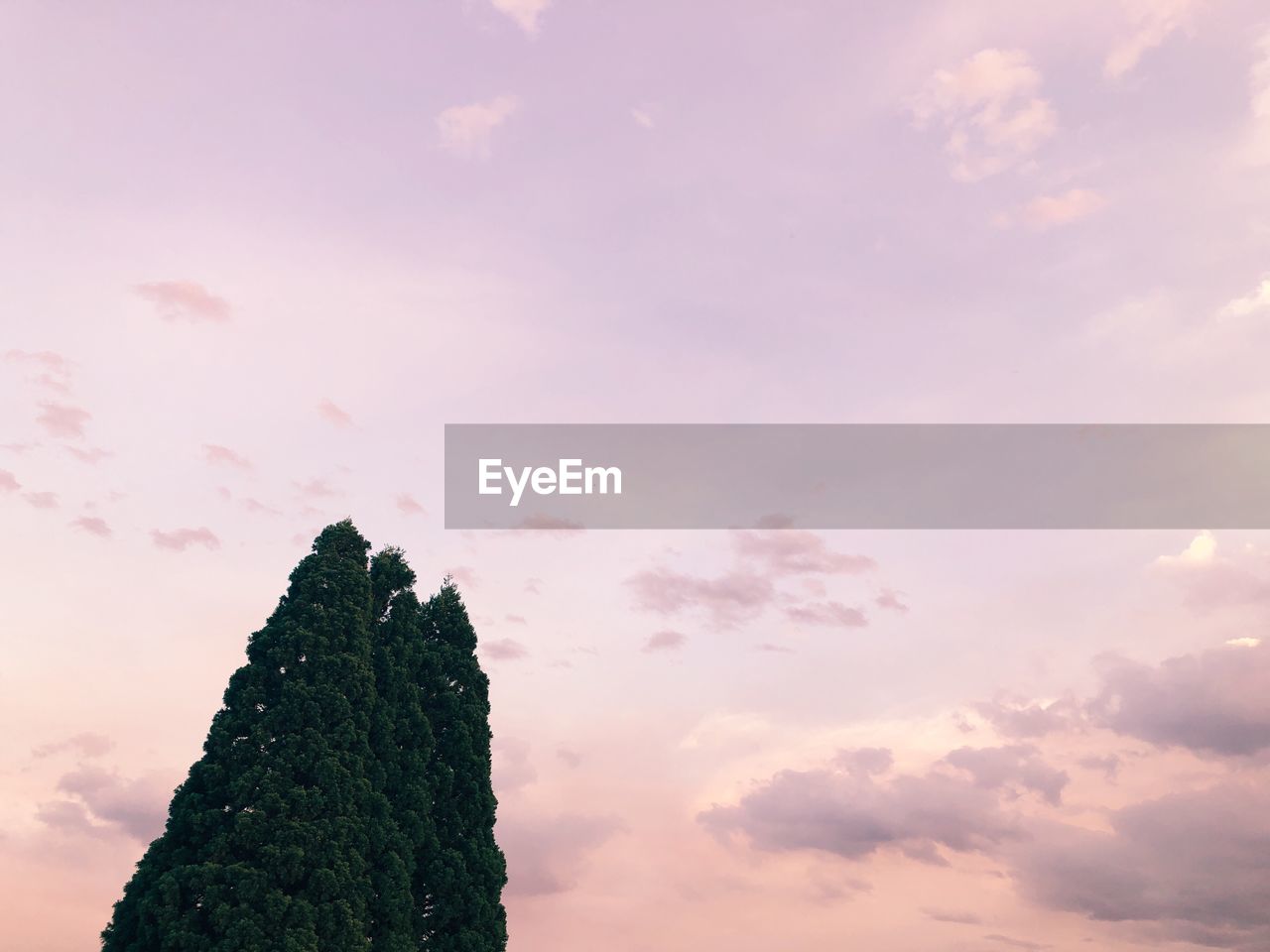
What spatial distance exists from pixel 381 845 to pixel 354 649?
5029mm

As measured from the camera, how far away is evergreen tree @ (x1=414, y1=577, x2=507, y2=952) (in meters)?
32.6

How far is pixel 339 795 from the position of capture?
97.6 feet

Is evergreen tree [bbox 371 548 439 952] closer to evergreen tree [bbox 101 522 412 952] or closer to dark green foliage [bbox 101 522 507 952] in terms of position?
dark green foliage [bbox 101 522 507 952]

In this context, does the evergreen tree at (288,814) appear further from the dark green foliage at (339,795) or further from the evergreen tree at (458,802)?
the evergreen tree at (458,802)

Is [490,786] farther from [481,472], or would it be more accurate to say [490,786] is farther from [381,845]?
[481,472]

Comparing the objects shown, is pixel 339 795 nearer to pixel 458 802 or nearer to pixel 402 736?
pixel 402 736

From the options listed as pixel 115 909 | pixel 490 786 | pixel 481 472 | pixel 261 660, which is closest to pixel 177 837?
pixel 115 909

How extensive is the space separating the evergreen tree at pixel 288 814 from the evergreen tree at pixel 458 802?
1.98 meters

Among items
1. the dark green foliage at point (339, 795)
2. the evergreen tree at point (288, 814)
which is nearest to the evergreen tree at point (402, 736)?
the dark green foliage at point (339, 795)

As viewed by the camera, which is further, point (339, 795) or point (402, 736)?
point (402, 736)

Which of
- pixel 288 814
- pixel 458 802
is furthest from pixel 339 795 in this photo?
pixel 458 802

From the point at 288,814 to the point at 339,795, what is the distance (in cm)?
133

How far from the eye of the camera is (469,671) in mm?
35625

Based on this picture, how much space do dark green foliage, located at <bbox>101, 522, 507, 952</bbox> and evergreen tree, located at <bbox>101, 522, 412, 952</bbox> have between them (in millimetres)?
38
